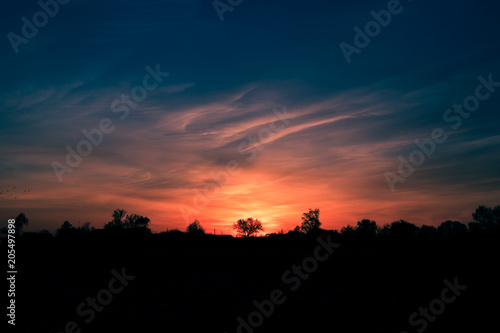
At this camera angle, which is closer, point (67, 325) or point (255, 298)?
→ point (67, 325)

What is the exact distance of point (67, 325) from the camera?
16.2 meters

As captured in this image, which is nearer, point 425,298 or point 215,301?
point 215,301

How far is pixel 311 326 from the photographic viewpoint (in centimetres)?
1650

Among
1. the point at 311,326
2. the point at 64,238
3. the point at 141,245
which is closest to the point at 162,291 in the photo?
the point at 311,326

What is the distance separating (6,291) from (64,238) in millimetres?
97334

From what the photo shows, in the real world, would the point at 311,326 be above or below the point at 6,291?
below

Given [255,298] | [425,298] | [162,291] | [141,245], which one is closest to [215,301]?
[255,298]

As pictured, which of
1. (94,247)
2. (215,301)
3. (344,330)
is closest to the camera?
(344,330)

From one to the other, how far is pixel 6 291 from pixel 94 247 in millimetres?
89697

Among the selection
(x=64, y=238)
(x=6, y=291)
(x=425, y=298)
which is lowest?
(x=425, y=298)

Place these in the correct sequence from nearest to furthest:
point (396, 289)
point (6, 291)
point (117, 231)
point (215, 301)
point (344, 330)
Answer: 1. point (344, 330)
2. point (215, 301)
3. point (6, 291)
4. point (396, 289)
5. point (117, 231)

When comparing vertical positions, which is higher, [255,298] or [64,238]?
[64,238]

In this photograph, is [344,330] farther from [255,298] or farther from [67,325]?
[67,325]

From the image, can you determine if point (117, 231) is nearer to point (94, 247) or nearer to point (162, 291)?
point (94, 247)
